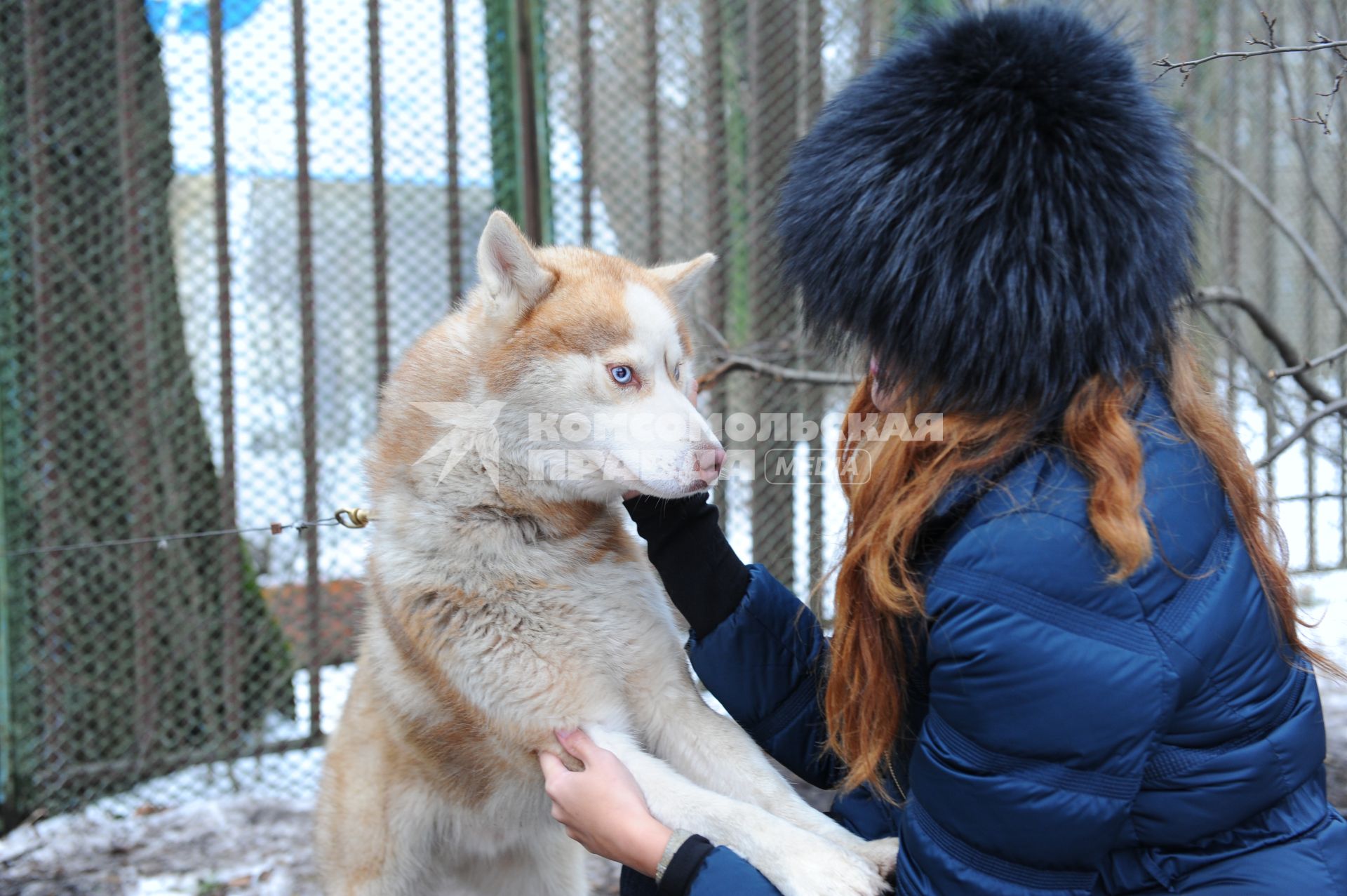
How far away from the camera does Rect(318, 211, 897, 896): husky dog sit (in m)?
1.89

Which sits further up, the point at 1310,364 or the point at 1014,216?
the point at 1014,216

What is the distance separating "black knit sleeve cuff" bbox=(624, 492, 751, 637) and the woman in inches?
15.4

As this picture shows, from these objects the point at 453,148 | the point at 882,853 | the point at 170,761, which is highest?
the point at 453,148

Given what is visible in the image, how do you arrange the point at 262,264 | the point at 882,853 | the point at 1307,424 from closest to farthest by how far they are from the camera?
1. the point at 882,853
2. the point at 1307,424
3. the point at 262,264

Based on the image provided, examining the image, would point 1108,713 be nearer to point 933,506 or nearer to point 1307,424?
point 933,506

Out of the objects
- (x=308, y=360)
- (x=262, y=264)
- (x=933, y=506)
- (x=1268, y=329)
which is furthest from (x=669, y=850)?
(x=262, y=264)

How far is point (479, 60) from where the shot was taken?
3.79 m

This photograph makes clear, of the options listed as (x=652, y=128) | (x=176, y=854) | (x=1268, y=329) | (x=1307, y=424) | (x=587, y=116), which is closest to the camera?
(x=1307, y=424)

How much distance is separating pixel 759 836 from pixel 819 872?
0.12 meters

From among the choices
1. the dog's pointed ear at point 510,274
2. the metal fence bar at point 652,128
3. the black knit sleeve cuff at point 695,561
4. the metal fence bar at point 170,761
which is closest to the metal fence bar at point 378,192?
the metal fence bar at point 652,128

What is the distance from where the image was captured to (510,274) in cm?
206

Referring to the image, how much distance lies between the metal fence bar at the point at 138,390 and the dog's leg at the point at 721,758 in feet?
8.05

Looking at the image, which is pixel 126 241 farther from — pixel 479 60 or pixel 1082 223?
pixel 1082 223

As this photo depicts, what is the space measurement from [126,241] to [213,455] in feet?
2.84
